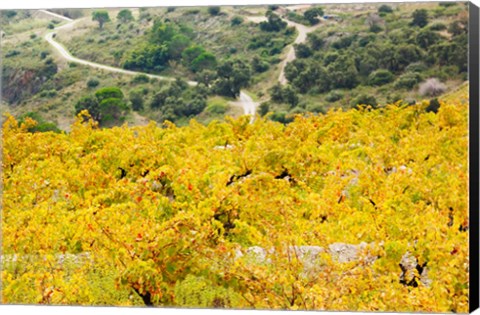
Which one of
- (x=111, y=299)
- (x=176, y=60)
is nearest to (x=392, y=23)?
(x=176, y=60)

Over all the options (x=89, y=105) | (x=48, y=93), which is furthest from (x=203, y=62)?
(x=48, y=93)

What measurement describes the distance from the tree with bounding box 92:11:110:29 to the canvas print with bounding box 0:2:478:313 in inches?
1.0

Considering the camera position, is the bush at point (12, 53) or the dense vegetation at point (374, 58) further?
the bush at point (12, 53)

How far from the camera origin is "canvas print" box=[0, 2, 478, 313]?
5.71 metres

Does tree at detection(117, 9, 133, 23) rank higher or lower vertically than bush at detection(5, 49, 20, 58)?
higher

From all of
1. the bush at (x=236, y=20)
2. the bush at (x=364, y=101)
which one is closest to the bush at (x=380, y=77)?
the bush at (x=364, y=101)

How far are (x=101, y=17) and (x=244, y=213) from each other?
6.44 ft

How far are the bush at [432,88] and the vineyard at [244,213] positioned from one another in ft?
0.50

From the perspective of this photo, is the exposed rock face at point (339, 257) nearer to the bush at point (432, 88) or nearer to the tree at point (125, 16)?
the bush at point (432, 88)

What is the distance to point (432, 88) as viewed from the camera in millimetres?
6590

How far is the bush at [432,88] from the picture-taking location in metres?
6.45

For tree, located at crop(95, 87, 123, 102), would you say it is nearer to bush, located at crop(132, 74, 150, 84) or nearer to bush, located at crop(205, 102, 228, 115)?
bush, located at crop(132, 74, 150, 84)

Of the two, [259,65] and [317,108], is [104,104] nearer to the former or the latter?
[259,65]

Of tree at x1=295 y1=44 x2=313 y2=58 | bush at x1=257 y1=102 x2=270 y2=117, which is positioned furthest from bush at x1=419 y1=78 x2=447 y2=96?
bush at x1=257 y1=102 x2=270 y2=117
